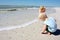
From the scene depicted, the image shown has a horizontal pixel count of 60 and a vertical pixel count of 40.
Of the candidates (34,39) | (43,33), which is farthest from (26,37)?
(43,33)

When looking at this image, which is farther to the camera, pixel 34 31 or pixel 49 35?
pixel 34 31

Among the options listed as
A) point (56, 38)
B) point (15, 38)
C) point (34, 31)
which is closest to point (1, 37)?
point (15, 38)

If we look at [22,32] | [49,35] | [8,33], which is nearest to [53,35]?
[49,35]

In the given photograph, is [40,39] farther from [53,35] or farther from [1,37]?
[1,37]

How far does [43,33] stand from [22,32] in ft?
3.15

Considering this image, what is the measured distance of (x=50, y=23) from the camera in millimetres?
8156

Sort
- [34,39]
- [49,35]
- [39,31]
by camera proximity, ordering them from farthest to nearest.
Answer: [39,31], [49,35], [34,39]

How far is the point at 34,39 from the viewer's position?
24.4 feet

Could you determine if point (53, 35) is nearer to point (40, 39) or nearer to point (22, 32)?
point (40, 39)

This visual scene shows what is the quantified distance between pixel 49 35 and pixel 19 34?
1297 millimetres

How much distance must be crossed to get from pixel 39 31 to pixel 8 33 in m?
1.45

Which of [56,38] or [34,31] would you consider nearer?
[56,38]

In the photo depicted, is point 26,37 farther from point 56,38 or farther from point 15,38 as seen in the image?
point 56,38

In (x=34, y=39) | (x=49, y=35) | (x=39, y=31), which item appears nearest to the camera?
(x=34, y=39)
